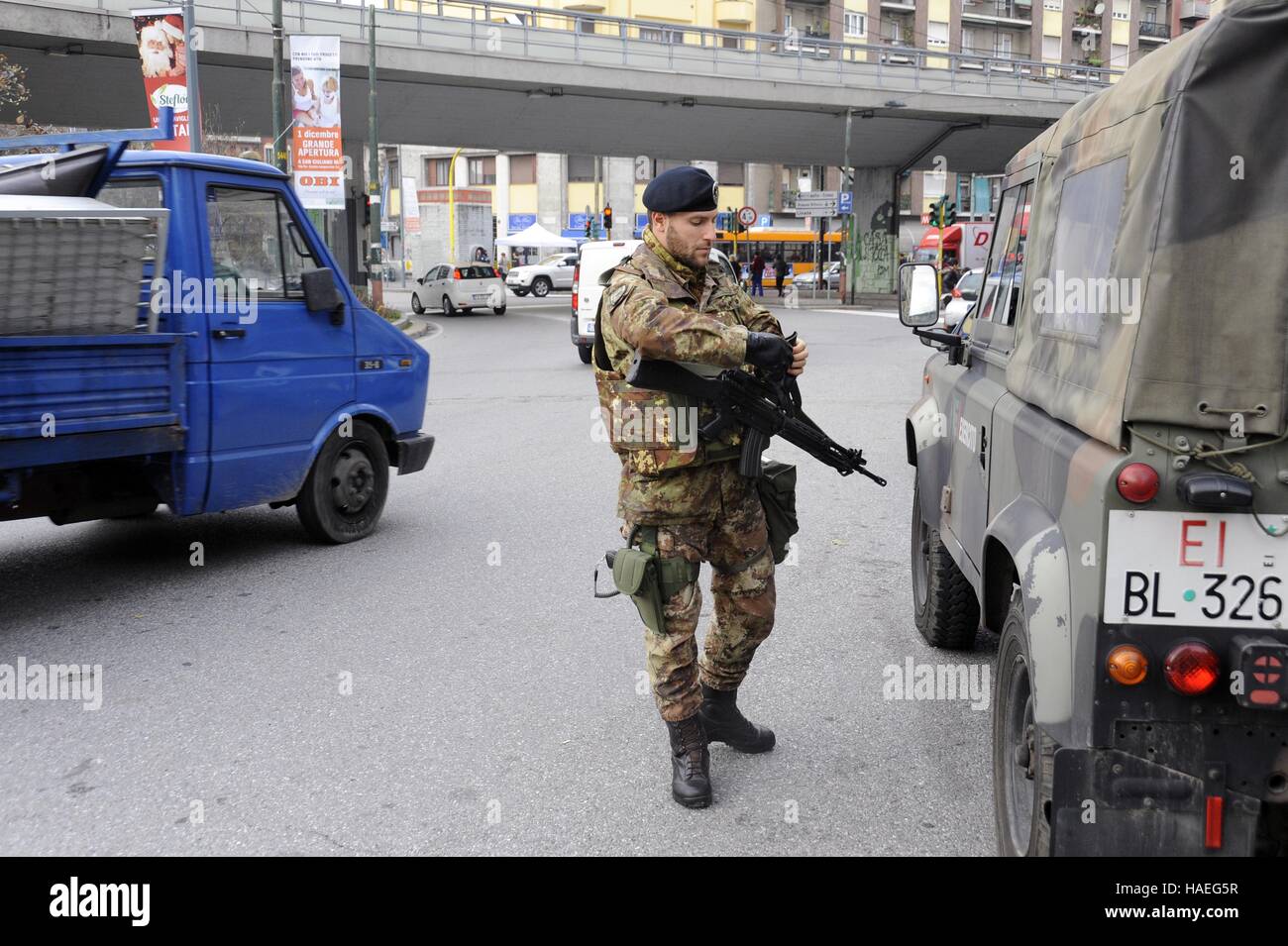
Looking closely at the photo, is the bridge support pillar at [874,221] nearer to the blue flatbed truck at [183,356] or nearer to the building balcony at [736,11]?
the building balcony at [736,11]

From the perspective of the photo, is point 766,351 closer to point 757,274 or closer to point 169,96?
point 169,96

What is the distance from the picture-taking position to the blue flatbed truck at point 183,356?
5.55 m

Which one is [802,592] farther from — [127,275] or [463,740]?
[127,275]

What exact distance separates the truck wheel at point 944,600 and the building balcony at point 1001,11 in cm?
7305

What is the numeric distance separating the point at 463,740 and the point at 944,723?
69.8 inches

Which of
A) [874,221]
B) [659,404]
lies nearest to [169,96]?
[659,404]

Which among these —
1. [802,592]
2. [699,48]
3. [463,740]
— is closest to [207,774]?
[463,740]

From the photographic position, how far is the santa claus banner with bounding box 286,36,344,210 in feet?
70.5

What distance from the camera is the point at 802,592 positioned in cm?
647

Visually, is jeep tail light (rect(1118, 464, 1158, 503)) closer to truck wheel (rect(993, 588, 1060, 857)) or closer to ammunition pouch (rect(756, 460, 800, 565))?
truck wheel (rect(993, 588, 1060, 857))

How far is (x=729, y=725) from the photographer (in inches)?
169

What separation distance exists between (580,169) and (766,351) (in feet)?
229
